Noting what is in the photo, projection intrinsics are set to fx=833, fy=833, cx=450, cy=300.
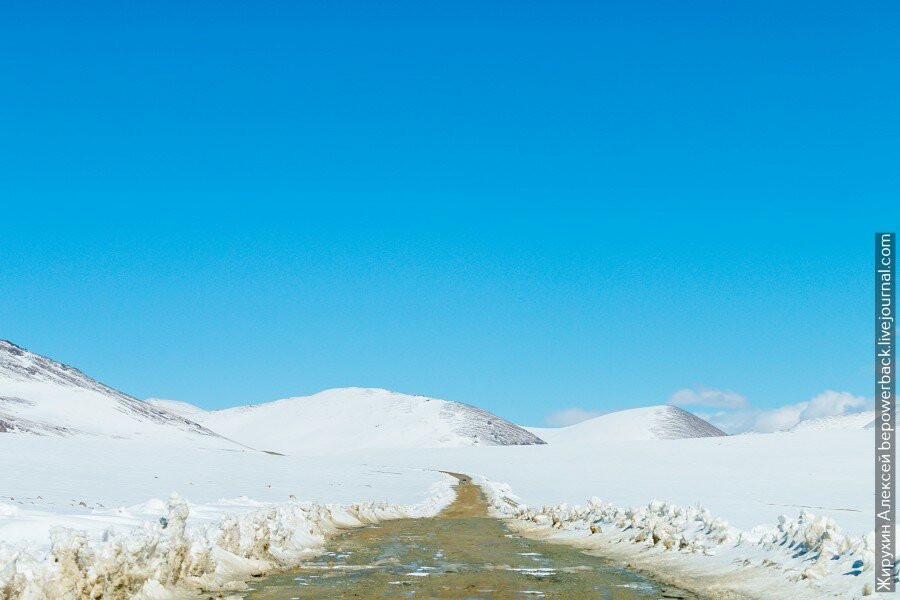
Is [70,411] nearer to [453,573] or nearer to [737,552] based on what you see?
[453,573]

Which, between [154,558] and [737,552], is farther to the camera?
[737,552]

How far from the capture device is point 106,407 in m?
170

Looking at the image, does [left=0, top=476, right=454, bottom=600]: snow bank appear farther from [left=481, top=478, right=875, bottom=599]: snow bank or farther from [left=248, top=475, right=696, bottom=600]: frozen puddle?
[left=481, top=478, right=875, bottom=599]: snow bank

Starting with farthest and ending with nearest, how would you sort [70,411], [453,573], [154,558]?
[70,411] < [453,573] < [154,558]

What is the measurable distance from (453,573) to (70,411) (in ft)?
535

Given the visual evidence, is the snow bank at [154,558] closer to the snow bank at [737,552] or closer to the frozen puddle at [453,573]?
the frozen puddle at [453,573]

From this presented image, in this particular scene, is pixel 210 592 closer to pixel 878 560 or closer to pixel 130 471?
pixel 878 560

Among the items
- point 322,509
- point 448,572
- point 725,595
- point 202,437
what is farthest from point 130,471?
point 202,437

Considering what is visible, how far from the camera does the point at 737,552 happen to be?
1399cm

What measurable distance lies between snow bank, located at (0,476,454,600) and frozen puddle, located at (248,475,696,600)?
2.18 feet

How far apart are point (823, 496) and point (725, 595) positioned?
41619 mm

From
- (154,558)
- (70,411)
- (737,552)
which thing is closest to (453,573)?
(154,558)

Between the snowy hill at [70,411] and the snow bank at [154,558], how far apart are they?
113 metres

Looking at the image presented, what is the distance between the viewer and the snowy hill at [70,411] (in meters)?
140
